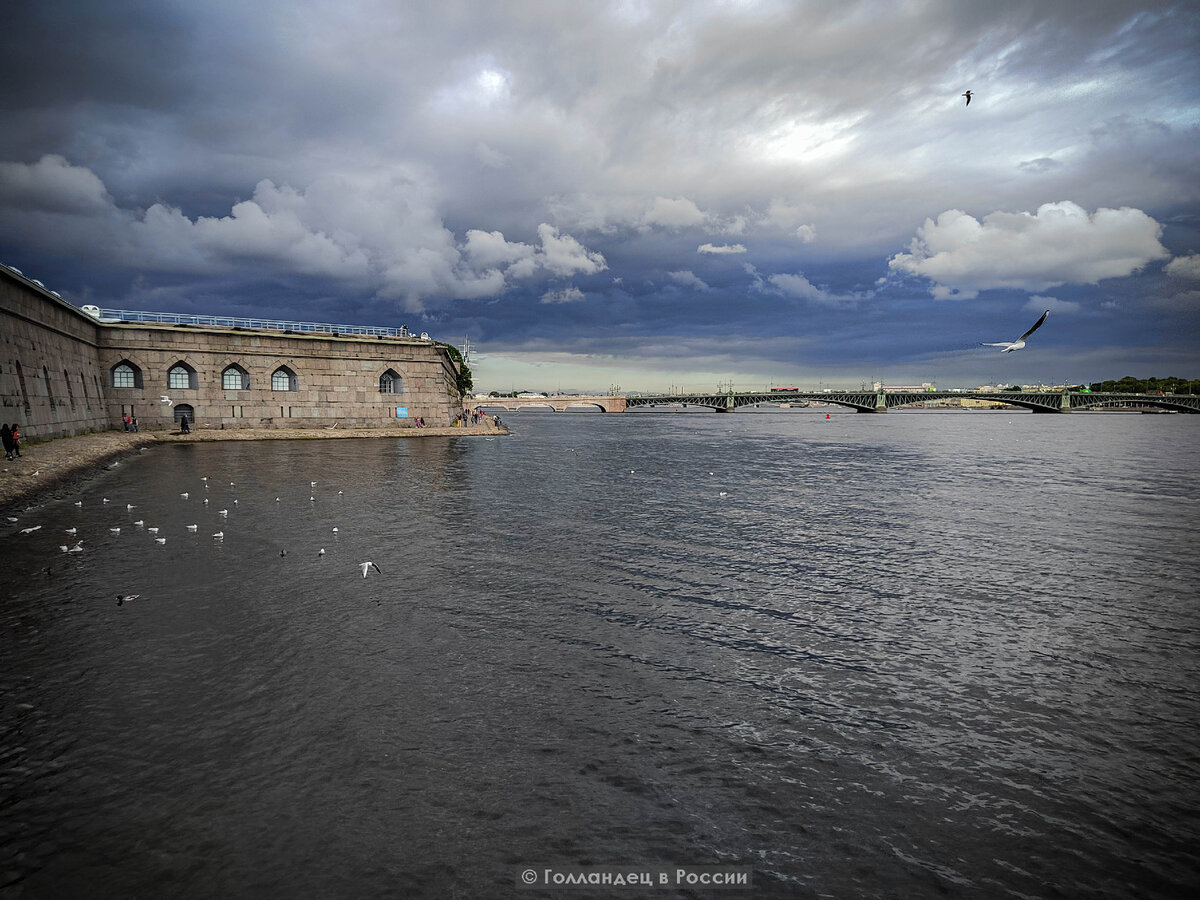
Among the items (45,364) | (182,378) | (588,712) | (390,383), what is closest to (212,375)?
(182,378)

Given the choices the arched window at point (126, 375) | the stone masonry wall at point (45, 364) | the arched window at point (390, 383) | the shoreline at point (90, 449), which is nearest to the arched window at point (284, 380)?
the shoreline at point (90, 449)

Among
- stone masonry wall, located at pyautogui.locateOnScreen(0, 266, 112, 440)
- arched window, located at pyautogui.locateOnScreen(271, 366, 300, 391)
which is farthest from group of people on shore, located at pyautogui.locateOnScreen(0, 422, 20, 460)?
arched window, located at pyautogui.locateOnScreen(271, 366, 300, 391)

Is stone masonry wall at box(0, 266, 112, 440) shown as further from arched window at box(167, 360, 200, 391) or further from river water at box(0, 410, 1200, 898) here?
river water at box(0, 410, 1200, 898)

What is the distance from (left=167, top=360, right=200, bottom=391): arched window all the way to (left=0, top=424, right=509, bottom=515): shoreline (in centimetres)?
419

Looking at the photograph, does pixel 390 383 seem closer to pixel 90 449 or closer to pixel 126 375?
pixel 126 375

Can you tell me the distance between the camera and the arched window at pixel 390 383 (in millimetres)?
62156

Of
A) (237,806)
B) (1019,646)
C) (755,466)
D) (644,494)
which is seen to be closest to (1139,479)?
(755,466)

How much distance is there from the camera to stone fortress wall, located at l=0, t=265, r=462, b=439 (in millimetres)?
37750

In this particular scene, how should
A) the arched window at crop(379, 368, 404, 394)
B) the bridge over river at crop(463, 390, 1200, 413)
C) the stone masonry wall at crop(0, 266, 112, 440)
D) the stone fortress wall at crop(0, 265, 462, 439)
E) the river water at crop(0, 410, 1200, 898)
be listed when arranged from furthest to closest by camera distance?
the bridge over river at crop(463, 390, 1200, 413), the arched window at crop(379, 368, 404, 394), the stone fortress wall at crop(0, 265, 462, 439), the stone masonry wall at crop(0, 266, 112, 440), the river water at crop(0, 410, 1200, 898)

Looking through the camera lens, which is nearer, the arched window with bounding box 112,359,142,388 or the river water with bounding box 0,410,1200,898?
the river water with bounding box 0,410,1200,898

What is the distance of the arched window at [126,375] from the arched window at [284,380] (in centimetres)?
995

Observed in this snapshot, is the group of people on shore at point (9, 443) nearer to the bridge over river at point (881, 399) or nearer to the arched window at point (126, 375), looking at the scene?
the arched window at point (126, 375)

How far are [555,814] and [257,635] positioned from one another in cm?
651

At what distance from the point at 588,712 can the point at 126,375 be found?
195ft
